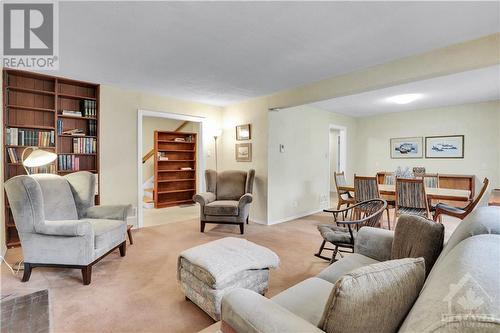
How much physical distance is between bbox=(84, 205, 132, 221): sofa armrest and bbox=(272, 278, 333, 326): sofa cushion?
2379 mm

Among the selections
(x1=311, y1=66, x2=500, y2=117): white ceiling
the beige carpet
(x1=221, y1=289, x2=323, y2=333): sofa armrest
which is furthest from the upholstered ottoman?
(x1=311, y1=66, x2=500, y2=117): white ceiling

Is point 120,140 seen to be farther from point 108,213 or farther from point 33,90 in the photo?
point 108,213

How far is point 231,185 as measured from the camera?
15.3ft

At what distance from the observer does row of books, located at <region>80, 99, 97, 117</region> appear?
151 inches

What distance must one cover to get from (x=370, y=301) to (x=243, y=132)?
4.37 meters

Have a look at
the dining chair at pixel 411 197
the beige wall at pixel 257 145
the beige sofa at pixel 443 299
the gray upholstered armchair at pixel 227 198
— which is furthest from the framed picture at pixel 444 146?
the beige sofa at pixel 443 299

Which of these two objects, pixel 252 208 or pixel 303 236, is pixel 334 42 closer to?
pixel 303 236

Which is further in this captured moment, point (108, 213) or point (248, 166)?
point (248, 166)

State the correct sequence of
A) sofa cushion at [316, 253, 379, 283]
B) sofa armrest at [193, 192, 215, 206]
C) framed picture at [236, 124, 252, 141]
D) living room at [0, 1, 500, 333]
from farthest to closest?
framed picture at [236, 124, 252, 141]
sofa armrest at [193, 192, 215, 206]
sofa cushion at [316, 253, 379, 283]
living room at [0, 1, 500, 333]

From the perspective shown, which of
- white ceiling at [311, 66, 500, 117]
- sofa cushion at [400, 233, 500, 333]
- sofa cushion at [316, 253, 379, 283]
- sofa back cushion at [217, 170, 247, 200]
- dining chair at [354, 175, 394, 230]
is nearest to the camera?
sofa cushion at [400, 233, 500, 333]

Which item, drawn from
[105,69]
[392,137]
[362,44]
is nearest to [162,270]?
[105,69]

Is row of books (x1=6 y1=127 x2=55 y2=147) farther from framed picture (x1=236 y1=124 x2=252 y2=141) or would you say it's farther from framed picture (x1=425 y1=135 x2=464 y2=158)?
framed picture (x1=425 y1=135 x2=464 y2=158)

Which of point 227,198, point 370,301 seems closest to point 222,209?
point 227,198

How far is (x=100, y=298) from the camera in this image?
2.16 m
